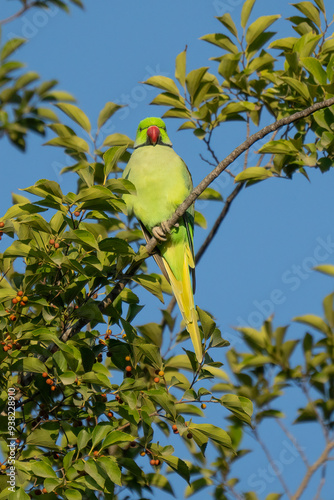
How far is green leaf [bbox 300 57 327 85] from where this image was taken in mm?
3168

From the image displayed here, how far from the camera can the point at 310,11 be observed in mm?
3725

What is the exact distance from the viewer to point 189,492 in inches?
139

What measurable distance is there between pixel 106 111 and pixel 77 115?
19cm

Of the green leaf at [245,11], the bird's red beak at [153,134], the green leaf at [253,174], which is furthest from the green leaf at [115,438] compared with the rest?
the green leaf at [245,11]

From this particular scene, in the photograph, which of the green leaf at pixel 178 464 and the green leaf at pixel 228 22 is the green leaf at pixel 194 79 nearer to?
the green leaf at pixel 228 22

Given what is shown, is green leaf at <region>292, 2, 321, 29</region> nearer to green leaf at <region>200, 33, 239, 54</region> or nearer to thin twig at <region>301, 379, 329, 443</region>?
green leaf at <region>200, 33, 239, 54</region>

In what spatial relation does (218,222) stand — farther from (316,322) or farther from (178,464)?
(178,464)

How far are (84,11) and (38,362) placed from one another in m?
2.96

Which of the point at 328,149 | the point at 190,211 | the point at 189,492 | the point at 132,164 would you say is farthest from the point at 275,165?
the point at 189,492

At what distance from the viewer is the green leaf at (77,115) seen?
3.86 m

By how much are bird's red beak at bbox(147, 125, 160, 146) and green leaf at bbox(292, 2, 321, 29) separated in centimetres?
127

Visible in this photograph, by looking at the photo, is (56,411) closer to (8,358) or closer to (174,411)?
(8,358)

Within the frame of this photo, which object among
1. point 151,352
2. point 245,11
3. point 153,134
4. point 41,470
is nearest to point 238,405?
point 151,352

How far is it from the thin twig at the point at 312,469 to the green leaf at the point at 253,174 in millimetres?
1563
